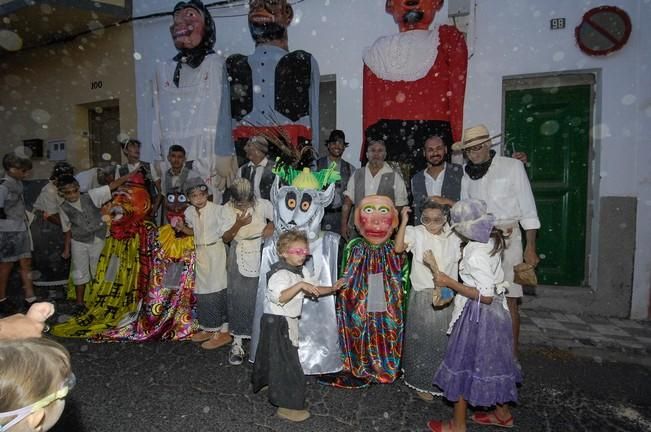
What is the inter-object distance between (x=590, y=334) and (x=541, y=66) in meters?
3.07

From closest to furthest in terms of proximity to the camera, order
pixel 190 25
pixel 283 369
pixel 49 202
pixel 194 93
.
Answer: pixel 283 369 < pixel 190 25 < pixel 194 93 < pixel 49 202

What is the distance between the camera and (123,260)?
4730 millimetres

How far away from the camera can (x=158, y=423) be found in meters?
2.87

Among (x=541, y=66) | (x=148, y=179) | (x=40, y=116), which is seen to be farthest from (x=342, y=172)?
(x=40, y=116)

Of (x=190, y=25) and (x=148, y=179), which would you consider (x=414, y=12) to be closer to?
(x=190, y=25)

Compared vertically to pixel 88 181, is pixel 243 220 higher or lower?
lower

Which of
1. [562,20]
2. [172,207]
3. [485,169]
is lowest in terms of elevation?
[172,207]

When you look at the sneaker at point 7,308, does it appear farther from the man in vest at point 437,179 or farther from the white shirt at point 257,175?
the man in vest at point 437,179

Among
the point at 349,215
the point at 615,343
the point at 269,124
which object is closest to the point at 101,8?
the point at 269,124

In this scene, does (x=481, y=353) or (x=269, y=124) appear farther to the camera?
(x=269, y=124)

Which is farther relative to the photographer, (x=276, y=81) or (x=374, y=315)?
(x=276, y=81)

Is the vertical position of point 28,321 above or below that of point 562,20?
below

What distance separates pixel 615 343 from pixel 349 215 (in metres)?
2.93

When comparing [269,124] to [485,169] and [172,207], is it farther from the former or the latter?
[485,169]
